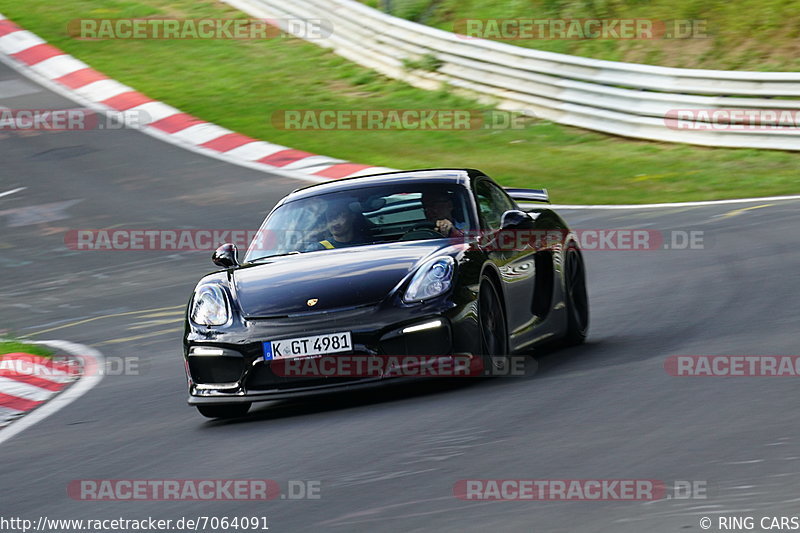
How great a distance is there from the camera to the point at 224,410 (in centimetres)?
741

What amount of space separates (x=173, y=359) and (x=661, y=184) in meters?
8.27

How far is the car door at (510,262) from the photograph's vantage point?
7.69 m

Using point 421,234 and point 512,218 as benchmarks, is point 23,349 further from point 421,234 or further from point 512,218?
point 512,218

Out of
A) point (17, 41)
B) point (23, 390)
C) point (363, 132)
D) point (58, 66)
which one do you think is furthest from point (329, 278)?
point (17, 41)

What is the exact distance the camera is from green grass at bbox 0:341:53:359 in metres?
9.85

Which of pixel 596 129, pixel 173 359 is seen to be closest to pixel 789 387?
pixel 173 359

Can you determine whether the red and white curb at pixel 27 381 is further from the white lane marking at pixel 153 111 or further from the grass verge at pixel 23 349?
the white lane marking at pixel 153 111

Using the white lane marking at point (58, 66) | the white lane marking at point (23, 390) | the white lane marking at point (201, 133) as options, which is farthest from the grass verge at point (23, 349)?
the white lane marking at point (58, 66)

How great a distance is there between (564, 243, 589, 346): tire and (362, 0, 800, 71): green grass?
37.3 feet

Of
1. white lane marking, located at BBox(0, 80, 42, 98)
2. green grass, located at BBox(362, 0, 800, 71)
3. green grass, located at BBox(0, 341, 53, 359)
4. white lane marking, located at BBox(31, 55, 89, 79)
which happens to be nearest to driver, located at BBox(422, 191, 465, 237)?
green grass, located at BBox(0, 341, 53, 359)

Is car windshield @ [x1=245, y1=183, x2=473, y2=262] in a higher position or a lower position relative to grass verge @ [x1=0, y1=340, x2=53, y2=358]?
higher

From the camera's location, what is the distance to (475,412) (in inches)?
256

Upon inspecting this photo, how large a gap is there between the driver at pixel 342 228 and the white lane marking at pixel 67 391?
6.14 ft

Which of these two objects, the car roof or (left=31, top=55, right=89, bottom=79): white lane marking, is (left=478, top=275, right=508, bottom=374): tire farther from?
(left=31, top=55, right=89, bottom=79): white lane marking
